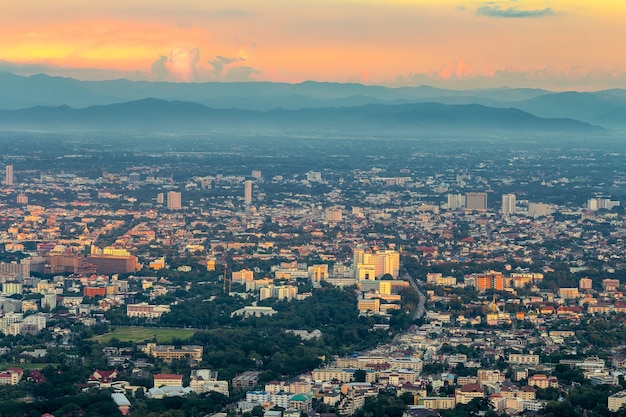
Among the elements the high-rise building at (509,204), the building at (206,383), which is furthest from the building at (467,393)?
the high-rise building at (509,204)

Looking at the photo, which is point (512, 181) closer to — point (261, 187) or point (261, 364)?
point (261, 187)

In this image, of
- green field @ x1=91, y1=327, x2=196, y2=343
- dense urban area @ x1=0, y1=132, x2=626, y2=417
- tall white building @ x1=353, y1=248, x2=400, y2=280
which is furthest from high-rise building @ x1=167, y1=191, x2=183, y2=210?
green field @ x1=91, y1=327, x2=196, y2=343

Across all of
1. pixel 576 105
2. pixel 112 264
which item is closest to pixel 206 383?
pixel 112 264

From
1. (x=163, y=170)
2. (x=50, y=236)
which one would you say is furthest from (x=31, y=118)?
(x=50, y=236)

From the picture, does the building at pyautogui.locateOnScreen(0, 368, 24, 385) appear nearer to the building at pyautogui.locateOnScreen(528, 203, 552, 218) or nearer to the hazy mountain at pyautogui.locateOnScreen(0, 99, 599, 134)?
the building at pyautogui.locateOnScreen(528, 203, 552, 218)

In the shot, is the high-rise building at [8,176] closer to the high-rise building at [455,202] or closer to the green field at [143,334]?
the high-rise building at [455,202]

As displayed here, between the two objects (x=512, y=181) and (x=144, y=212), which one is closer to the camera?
(x=144, y=212)

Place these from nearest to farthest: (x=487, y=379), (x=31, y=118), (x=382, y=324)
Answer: (x=487, y=379)
(x=382, y=324)
(x=31, y=118)

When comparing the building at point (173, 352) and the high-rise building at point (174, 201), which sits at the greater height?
the building at point (173, 352)
